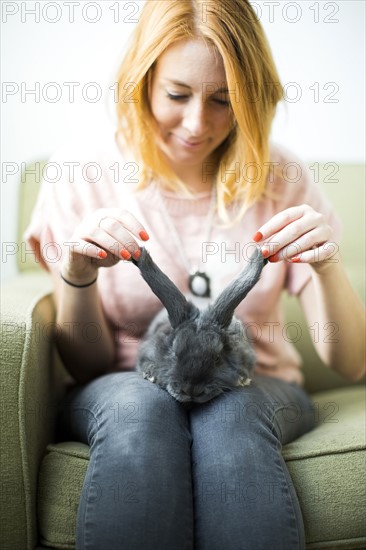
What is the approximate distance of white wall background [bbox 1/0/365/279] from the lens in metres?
1.17

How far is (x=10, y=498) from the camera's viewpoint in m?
0.82

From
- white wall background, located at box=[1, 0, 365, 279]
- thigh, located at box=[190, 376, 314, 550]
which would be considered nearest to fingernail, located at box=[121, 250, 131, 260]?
thigh, located at box=[190, 376, 314, 550]

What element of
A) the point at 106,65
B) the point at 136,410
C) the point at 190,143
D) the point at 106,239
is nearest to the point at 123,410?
the point at 136,410

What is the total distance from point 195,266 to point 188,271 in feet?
0.05

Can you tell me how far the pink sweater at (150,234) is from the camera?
1.07 meters

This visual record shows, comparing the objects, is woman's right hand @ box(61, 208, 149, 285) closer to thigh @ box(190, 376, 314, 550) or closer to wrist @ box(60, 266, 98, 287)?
wrist @ box(60, 266, 98, 287)

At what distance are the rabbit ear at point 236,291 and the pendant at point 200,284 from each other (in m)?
0.17

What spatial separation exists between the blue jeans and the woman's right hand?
190mm

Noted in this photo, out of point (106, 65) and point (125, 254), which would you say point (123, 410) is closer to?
point (125, 254)

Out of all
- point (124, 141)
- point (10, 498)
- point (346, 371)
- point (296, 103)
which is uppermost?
point (296, 103)

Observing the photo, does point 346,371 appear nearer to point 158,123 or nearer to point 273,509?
point 273,509

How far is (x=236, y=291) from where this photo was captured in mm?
823

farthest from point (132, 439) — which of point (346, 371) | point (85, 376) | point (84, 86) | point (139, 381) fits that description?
point (84, 86)

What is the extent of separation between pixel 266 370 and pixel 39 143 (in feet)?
2.40
